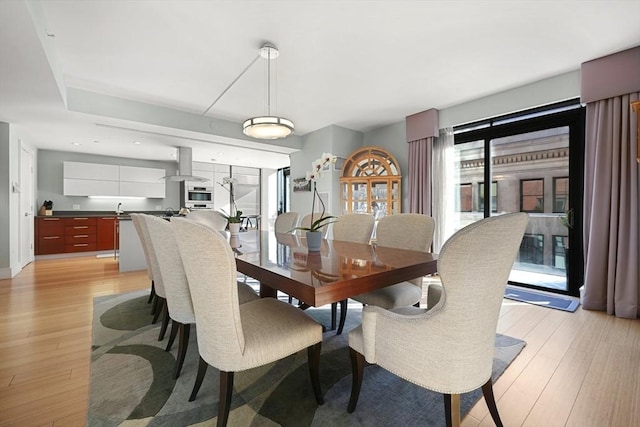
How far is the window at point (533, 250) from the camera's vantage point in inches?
142

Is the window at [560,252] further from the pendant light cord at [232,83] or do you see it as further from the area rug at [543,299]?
the pendant light cord at [232,83]

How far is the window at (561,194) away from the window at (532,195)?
0.13 meters

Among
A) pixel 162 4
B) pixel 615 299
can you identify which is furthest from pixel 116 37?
pixel 615 299

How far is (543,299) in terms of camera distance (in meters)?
3.16

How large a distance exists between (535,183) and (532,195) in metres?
0.16

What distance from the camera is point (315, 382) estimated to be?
1413mm

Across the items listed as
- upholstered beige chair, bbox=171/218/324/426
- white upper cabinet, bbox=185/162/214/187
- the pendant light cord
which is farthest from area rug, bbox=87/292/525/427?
white upper cabinet, bbox=185/162/214/187

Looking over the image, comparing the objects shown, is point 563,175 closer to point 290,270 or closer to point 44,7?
point 290,270

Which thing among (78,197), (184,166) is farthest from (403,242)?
(78,197)

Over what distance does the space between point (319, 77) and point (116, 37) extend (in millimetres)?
1902

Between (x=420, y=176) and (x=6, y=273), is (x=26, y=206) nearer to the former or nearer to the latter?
(x=6, y=273)

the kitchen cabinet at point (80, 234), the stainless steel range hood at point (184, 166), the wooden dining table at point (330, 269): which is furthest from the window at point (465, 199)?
the kitchen cabinet at point (80, 234)

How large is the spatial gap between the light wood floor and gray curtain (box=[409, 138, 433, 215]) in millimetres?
1744

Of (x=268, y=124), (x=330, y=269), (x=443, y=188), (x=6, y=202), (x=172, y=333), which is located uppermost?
(x=268, y=124)
